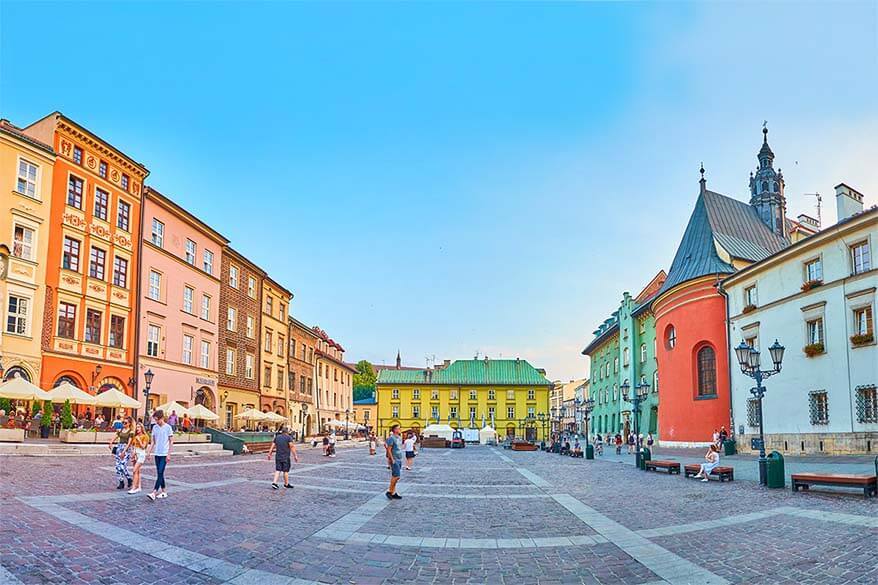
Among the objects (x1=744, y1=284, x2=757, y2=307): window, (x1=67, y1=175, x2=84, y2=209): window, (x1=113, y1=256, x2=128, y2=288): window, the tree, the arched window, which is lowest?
the tree

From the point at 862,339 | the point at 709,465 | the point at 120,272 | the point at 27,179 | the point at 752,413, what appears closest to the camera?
the point at 709,465

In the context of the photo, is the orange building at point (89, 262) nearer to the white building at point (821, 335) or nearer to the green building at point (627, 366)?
the green building at point (627, 366)

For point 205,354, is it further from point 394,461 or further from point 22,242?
point 394,461

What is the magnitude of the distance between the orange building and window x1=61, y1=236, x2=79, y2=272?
0.05 meters

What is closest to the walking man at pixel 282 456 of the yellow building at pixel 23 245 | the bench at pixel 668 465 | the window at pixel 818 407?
the bench at pixel 668 465

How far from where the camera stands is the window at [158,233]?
37.7m

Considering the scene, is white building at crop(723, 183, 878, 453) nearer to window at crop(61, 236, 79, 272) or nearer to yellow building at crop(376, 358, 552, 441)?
window at crop(61, 236, 79, 272)

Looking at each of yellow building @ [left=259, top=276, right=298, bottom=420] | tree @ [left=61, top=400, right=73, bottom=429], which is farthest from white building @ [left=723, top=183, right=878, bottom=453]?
yellow building @ [left=259, top=276, right=298, bottom=420]

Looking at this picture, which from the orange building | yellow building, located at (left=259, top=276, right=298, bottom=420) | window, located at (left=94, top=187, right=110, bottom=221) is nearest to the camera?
the orange building

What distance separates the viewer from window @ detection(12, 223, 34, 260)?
28234 millimetres

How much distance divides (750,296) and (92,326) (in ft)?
111

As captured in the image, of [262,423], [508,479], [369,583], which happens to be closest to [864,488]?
[508,479]

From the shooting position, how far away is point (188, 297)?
135ft

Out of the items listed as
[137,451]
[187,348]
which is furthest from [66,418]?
[137,451]
